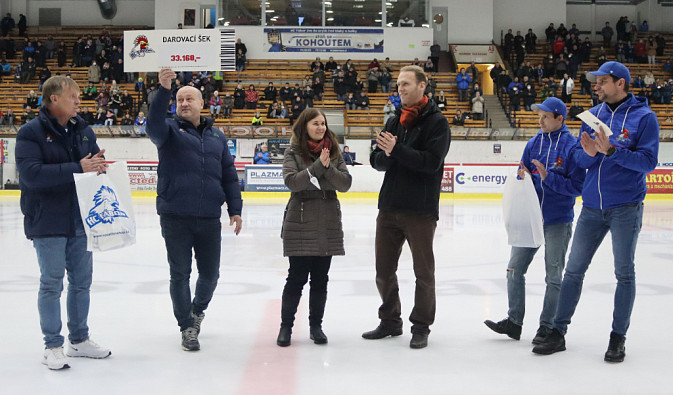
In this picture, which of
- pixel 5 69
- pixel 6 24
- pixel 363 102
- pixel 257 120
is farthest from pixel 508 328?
pixel 6 24

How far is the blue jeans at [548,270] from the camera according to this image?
4.18m

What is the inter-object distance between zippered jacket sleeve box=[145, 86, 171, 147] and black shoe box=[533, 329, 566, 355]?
8.23 ft

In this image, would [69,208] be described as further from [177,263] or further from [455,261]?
[455,261]

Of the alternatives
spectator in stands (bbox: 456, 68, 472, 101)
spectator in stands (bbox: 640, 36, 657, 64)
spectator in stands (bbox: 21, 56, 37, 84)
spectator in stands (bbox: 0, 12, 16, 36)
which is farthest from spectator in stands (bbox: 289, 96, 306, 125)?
spectator in stands (bbox: 640, 36, 657, 64)

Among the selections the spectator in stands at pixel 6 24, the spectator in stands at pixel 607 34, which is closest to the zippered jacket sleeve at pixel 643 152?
the spectator in stands at pixel 607 34

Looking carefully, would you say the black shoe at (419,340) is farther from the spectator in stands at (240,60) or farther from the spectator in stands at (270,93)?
the spectator in stands at (240,60)

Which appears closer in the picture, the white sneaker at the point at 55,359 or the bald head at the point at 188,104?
the white sneaker at the point at 55,359

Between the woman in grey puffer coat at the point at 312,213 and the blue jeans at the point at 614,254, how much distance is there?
1.37 meters

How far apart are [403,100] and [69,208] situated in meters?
2.06

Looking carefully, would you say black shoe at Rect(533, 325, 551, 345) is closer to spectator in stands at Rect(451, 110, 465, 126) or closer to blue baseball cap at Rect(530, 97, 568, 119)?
blue baseball cap at Rect(530, 97, 568, 119)


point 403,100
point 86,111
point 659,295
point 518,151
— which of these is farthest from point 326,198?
point 86,111

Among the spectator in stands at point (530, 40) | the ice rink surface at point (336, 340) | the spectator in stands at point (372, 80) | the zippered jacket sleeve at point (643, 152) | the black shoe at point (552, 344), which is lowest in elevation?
the ice rink surface at point (336, 340)

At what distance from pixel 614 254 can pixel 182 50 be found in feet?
59.6

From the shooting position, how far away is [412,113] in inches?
164
